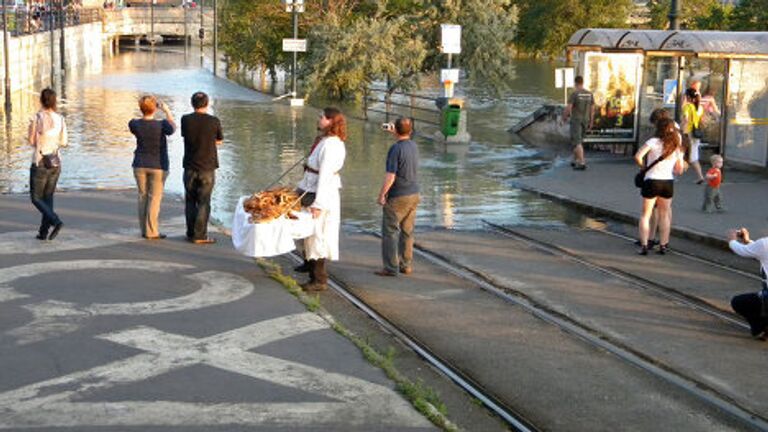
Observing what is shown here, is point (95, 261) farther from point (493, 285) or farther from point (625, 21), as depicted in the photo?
point (625, 21)

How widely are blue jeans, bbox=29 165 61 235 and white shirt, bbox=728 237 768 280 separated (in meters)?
7.31

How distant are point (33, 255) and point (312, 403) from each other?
5.63 metres

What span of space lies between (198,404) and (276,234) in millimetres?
3642

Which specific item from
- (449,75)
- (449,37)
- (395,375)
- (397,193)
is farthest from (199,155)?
(449,75)

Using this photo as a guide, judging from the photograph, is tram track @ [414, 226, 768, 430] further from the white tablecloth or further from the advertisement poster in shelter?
the advertisement poster in shelter

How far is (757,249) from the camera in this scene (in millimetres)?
8984

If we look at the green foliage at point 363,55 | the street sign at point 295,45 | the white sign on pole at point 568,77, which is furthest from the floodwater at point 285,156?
the street sign at point 295,45

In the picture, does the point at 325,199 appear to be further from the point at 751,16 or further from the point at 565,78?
the point at 751,16

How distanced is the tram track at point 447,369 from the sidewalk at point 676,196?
5524mm

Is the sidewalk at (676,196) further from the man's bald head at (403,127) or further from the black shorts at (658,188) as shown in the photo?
the man's bald head at (403,127)

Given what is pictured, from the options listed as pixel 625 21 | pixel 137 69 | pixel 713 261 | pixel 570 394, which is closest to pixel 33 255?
pixel 570 394

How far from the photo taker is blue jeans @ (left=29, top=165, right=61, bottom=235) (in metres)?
12.0

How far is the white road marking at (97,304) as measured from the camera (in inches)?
338

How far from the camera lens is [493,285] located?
10.9 m
